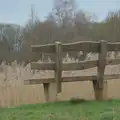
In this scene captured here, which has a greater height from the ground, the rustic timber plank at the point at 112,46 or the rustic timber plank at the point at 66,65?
the rustic timber plank at the point at 112,46

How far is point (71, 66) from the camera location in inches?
303

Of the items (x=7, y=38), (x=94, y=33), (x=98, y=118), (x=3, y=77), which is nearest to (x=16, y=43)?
(x=7, y=38)

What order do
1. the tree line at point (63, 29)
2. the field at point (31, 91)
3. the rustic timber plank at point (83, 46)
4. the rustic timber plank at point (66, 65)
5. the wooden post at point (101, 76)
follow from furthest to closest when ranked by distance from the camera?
the tree line at point (63, 29) < the field at point (31, 91) < the wooden post at point (101, 76) < the rustic timber plank at point (83, 46) < the rustic timber plank at point (66, 65)

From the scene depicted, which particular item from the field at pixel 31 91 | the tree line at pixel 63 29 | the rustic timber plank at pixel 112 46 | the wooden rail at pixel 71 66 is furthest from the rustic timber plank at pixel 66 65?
the tree line at pixel 63 29

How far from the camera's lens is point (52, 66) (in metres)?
7.59

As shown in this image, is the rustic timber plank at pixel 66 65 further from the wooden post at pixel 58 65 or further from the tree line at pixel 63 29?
the tree line at pixel 63 29

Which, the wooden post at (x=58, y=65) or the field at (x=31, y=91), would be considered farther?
the field at (x=31, y=91)

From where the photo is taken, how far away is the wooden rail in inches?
298

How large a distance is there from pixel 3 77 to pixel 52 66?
72.2 inches

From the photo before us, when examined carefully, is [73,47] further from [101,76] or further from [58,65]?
[101,76]

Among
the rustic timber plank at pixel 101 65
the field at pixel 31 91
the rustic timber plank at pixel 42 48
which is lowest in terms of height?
the field at pixel 31 91

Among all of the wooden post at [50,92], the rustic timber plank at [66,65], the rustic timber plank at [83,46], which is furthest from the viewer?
the rustic timber plank at [83,46]

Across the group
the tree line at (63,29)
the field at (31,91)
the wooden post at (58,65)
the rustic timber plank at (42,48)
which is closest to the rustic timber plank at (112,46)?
the field at (31,91)

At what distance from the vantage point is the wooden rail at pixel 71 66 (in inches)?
298
